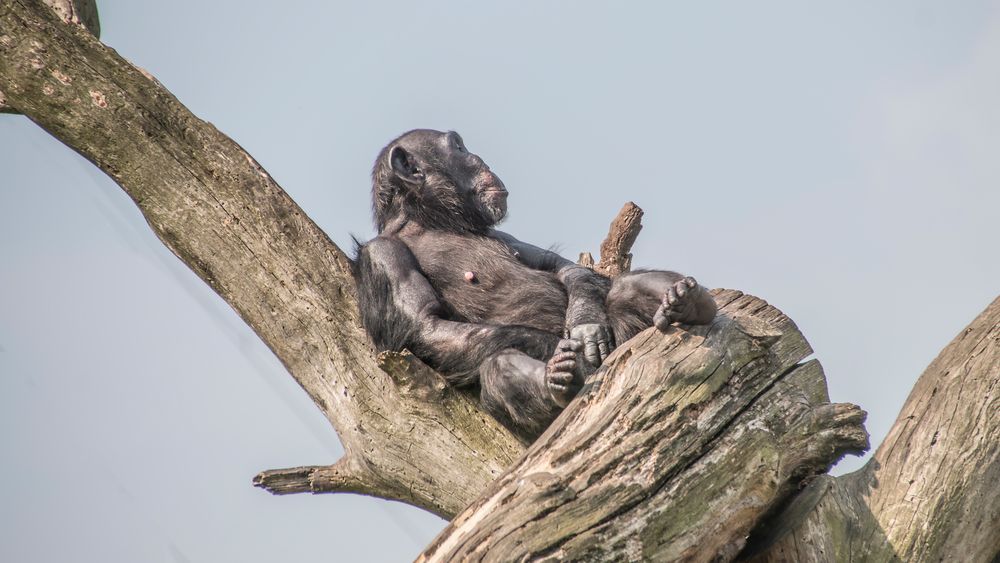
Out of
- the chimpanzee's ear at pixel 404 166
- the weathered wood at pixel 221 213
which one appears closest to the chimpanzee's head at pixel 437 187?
the chimpanzee's ear at pixel 404 166

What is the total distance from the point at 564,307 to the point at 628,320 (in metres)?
0.74

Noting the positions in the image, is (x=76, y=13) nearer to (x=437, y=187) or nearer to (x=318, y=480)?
(x=437, y=187)

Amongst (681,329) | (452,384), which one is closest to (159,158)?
(452,384)

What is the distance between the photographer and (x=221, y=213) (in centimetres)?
648

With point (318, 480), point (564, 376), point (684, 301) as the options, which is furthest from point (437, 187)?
point (684, 301)

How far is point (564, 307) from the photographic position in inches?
259

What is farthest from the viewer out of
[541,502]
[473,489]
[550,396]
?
[473,489]

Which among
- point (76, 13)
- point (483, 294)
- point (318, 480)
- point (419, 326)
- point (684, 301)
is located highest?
point (684, 301)

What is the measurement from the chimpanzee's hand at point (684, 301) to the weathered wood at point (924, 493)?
1028 mm

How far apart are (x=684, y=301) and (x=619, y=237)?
10.4ft

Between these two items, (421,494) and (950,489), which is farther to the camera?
(421,494)

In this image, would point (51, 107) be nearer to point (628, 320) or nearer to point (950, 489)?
point (628, 320)

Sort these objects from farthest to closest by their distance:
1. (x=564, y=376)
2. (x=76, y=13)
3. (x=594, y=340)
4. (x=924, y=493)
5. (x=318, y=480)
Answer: (x=76, y=13)
(x=318, y=480)
(x=594, y=340)
(x=564, y=376)
(x=924, y=493)

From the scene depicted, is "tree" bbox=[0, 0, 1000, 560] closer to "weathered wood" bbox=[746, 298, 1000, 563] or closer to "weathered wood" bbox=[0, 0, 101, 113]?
"weathered wood" bbox=[746, 298, 1000, 563]
